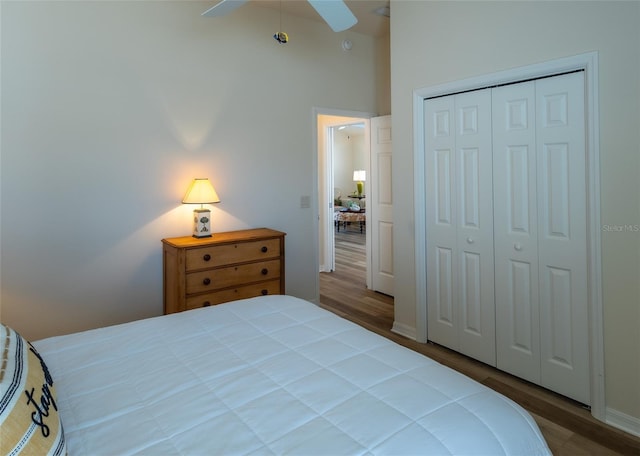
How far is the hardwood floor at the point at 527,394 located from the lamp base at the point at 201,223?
155cm

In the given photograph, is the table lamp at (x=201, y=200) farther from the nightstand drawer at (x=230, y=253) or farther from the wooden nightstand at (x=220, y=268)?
the nightstand drawer at (x=230, y=253)

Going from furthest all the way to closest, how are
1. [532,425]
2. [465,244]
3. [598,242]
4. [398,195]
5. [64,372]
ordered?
[398,195] → [465,244] → [598,242] → [64,372] → [532,425]

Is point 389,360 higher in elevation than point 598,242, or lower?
lower

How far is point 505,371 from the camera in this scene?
2.71m

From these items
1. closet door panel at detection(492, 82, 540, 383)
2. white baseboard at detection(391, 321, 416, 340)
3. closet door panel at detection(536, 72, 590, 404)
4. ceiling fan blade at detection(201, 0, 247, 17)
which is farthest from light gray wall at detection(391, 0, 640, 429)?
ceiling fan blade at detection(201, 0, 247, 17)

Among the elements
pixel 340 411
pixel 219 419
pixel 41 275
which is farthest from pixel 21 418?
pixel 41 275

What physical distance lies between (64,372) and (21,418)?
56cm

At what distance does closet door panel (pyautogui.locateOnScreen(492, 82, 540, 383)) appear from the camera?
2465mm

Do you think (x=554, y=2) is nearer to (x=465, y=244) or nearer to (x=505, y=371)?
(x=465, y=244)

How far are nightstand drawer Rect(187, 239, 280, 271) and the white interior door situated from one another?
154cm

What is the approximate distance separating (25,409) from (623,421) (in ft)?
8.54

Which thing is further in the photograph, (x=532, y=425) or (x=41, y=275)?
(x=41, y=275)

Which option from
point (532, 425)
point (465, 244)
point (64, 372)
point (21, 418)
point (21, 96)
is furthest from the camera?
point (465, 244)

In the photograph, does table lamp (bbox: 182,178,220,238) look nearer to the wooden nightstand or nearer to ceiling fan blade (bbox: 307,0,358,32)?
the wooden nightstand
